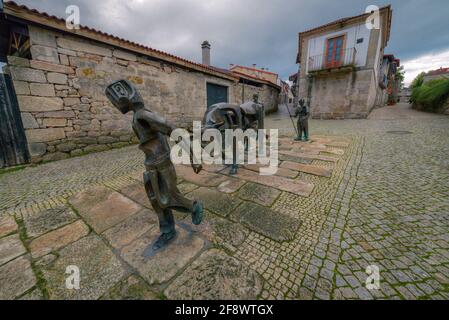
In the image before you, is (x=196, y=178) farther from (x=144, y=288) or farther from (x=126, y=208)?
(x=144, y=288)

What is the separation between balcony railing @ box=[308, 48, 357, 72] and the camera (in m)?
12.3

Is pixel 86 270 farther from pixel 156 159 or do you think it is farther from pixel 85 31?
pixel 85 31

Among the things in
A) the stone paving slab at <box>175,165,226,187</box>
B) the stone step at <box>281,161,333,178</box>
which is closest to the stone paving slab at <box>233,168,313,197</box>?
the stone paving slab at <box>175,165,226,187</box>

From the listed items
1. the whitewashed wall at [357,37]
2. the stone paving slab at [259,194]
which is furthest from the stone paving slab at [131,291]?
the whitewashed wall at [357,37]

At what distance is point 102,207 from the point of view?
8.73ft

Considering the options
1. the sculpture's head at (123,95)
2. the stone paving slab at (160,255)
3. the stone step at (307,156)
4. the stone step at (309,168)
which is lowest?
the stone paving slab at (160,255)

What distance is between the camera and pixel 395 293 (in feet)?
4.45

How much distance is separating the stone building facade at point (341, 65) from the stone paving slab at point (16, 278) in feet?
53.5

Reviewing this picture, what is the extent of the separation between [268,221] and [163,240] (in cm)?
125

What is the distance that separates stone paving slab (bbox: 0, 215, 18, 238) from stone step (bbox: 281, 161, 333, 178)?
14.9ft

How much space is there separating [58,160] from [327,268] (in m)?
6.74

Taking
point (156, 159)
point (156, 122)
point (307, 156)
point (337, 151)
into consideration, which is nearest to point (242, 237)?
point (156, 159)

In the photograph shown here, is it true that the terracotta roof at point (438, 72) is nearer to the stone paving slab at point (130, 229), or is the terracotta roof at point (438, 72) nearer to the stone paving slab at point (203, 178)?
the stone paving slab at point (203, 178)

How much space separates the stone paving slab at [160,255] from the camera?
5.12 feet
